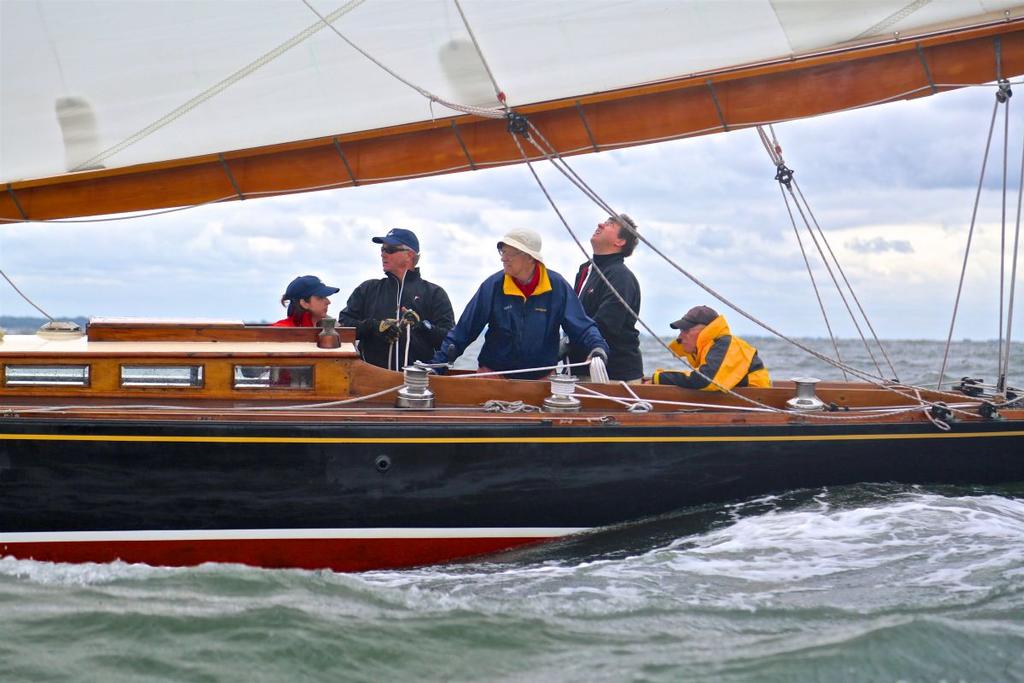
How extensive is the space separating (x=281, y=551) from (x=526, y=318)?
1868 mm

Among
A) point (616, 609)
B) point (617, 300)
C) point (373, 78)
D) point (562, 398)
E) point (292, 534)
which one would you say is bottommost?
point (616, 609)

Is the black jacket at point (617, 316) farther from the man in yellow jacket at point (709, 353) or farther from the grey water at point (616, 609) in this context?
the grey water at point (616, 609)

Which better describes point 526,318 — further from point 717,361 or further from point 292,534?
point 292,534

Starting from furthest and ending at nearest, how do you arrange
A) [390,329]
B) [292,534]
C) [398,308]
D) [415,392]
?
1. [398,308]
2. [390,329]
3. [415,392]
4. [292,534]

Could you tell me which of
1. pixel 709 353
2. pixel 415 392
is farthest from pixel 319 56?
pixel 709 353

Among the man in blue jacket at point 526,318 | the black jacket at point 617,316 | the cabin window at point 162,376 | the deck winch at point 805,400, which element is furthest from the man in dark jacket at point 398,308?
the deck winch at point 805,400

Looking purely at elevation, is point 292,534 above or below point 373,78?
below

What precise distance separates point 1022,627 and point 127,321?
446 cm

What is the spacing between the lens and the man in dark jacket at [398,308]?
6.97 meters

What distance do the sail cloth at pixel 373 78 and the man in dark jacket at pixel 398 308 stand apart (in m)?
0.68

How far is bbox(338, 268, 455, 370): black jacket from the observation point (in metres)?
6.97

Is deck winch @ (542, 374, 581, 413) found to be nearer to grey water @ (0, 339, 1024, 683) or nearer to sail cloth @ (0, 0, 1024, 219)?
grey water @ (0, 339, 1024, 683)

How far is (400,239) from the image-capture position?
23.0ft

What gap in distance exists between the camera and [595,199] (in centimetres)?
629
